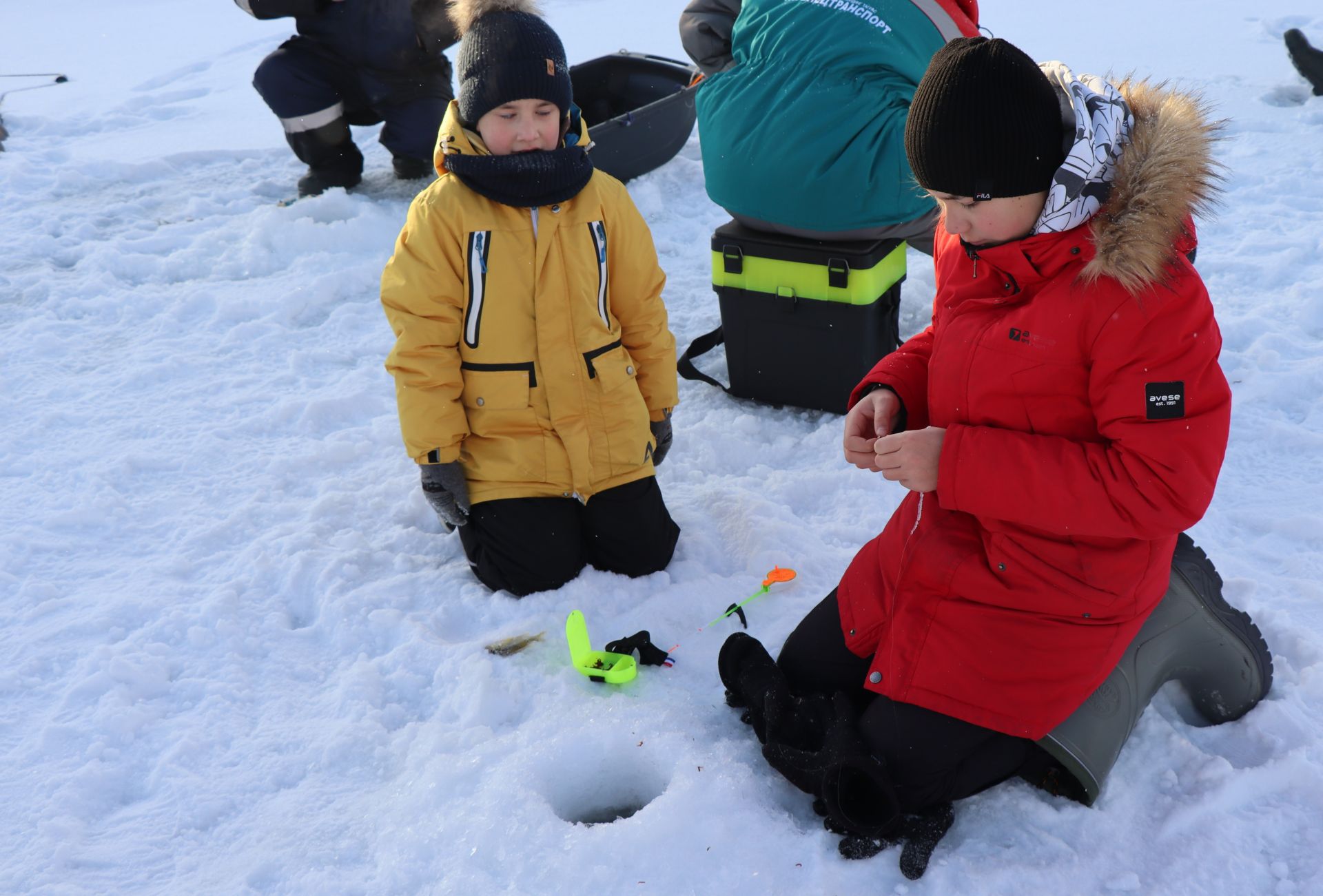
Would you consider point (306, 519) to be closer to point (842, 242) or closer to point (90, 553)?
point (90, 553)

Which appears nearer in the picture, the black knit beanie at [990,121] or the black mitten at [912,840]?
the black knit beanie at [990,121]

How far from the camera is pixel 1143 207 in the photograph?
1.37m

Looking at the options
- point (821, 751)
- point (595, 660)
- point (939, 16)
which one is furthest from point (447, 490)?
point (939, 16)

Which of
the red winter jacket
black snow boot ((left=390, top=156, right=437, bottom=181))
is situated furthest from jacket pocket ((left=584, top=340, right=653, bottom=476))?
black snow boot ((left=390, top=156, right=437, bottom=181))

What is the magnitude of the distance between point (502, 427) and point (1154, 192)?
1373 mm

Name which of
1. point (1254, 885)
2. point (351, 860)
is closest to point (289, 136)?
point (351, 860)

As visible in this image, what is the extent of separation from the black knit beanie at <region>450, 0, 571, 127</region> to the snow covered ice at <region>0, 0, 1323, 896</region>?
104cm

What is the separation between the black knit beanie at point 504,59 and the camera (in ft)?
6.59

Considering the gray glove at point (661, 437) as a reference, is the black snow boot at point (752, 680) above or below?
below

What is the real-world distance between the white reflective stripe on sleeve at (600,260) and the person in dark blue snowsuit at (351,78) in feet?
Result: 8.35

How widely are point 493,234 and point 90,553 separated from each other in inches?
50.1

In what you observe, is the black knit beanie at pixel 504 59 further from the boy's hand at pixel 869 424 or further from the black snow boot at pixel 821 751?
the black snow boot at pixel 821 751

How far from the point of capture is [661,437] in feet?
8.00

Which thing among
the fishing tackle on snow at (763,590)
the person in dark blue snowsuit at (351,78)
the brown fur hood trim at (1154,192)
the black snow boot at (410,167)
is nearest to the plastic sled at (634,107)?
the person in dark blue snowsuit at (351,78)
